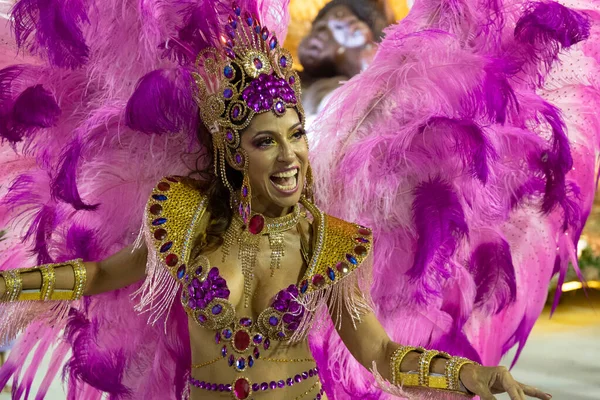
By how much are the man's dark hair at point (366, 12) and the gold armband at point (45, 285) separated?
2.51 metres

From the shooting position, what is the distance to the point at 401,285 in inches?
74.5

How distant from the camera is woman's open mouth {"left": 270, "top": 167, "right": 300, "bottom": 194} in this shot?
1.58 meters

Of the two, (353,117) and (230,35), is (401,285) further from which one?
(230,35)

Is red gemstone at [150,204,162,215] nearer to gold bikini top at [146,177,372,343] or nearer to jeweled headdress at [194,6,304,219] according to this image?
gold bikini top at [146,177,372,343]

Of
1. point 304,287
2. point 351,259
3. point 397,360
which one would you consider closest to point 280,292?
point 304,287

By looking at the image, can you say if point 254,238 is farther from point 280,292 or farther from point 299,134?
point 299,134

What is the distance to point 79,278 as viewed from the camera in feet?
5.67

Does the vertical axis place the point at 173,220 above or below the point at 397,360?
above

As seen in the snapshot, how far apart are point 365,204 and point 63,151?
0.70 meters

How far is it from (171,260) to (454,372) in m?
0.60

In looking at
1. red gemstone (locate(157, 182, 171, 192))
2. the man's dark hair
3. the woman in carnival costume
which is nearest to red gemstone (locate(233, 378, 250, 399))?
the woman in carnival costume

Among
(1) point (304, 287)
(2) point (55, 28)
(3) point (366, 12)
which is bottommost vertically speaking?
(1) point (304, 287)

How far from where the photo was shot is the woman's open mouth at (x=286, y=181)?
5.19 ft

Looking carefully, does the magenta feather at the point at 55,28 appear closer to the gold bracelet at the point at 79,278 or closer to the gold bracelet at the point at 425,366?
the gold bracelet at the point at 79,278
